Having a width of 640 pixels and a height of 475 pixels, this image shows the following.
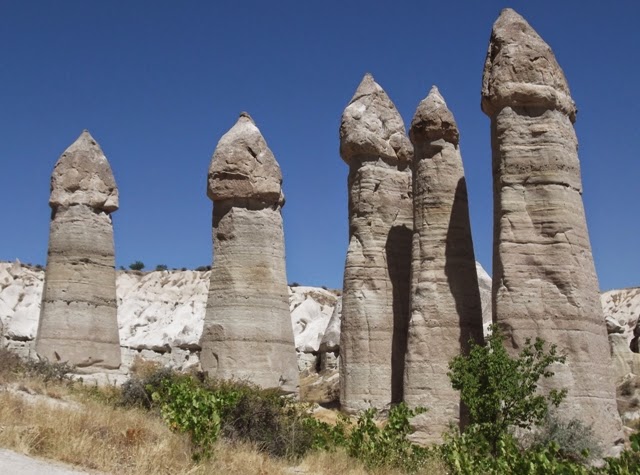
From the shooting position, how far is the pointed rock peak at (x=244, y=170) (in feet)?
66.8

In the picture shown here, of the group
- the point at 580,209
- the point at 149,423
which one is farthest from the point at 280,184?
the point at 149,423

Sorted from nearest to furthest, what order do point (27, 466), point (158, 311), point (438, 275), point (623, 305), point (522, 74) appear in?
point (27, 466) < point (522, 74) < point (438, 275) < point (158, 311) < point (623, 305)

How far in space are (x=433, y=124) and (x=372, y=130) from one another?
344cm

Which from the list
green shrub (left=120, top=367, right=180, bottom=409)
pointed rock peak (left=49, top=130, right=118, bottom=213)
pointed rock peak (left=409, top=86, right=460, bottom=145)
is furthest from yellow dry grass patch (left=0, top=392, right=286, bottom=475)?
pointed rock peak (left=49, top=130, right=118, bottom=213)

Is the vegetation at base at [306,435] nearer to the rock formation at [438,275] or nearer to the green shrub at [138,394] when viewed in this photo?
the green shrub at [138,394]

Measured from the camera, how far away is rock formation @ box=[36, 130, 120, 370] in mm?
21984

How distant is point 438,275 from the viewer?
17188mm

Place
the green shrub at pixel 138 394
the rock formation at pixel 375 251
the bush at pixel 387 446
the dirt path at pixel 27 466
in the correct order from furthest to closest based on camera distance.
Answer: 1. the rock formation at pixel 375 251
2. the green shrub at pixel 138 394
3. the bush at pixel 387 446
4. the dirt path at pixel 27 466

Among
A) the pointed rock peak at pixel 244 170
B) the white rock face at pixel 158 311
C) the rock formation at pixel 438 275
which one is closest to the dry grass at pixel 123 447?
the rock formation at pixel 438 275

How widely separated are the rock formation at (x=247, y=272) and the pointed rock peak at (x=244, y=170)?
1.0 inches

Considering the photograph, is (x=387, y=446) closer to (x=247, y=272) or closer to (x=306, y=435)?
(x=306, y=435)

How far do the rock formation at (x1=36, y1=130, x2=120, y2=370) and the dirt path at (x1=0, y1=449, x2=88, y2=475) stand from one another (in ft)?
43.8

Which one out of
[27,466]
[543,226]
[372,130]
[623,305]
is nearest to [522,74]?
[543,226]

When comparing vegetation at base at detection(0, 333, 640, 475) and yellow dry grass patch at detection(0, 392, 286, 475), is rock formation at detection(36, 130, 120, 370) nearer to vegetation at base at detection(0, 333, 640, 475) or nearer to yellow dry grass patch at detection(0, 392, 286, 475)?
vegetation at base at detection(0, 333, 640, 475)
